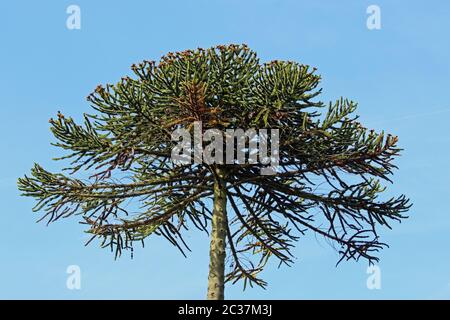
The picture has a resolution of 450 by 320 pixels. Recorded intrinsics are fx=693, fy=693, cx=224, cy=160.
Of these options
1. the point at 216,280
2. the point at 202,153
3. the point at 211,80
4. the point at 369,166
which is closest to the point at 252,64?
the point at 211,80

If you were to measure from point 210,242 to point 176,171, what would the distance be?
2.09 metres

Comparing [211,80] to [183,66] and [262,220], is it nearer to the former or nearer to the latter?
[183,66]

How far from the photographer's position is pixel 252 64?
57.6 ft

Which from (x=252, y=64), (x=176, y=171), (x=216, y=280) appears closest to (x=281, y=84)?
(x=252, y=64)

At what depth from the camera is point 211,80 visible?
681 inches

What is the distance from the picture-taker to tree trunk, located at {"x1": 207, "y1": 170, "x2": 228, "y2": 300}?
17.4m

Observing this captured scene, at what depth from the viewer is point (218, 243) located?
1772cm

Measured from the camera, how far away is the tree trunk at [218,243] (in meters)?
17.4
